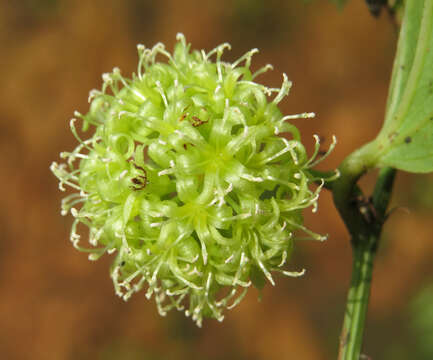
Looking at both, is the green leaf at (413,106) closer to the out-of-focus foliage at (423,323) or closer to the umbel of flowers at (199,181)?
the umbel of flowers at (199,181)

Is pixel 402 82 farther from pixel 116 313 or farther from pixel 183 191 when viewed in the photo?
pixel 116 313

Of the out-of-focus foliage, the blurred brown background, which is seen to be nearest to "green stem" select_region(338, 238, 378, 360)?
the out-of-focus foliage

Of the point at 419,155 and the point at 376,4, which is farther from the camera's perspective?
the point at 376,4

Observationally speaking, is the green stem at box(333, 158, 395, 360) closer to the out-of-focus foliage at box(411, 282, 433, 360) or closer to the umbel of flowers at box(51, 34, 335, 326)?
the umbel of flowers at box(51, 34, 335, 326)

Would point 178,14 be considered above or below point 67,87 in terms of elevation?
above

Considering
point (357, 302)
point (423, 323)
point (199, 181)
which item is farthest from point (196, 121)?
Result: point (423, 323)

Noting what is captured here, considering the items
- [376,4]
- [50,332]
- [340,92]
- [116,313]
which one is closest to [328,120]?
[340,92]
